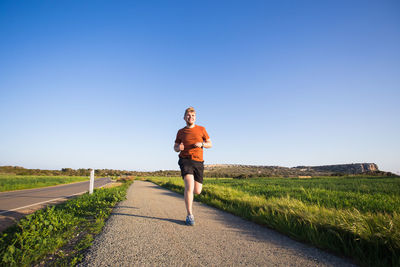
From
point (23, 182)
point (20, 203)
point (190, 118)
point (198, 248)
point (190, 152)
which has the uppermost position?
point (190, 118)

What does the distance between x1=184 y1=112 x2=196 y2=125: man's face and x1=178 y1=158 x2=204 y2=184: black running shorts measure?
0.75 m

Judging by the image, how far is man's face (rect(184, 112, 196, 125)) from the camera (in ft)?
11.8

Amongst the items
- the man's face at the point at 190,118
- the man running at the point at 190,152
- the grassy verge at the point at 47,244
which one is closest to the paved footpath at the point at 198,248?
the grassy verge at the point at 47,244

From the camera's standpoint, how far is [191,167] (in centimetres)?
343

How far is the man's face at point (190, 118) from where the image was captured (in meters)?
3.60

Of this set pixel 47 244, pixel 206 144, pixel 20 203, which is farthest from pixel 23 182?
pixel 206 144

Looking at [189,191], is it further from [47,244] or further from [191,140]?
[47,244]

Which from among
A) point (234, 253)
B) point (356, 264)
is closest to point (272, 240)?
point (234, 253)

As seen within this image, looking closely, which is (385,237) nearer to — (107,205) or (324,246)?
(324,246)

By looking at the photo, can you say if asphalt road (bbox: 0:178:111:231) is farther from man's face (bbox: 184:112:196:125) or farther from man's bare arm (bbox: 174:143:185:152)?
man's face (bbox: 184:112:196:125)

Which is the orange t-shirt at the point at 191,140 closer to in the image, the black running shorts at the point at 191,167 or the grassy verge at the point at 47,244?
the black running shorts at the point at 191,167

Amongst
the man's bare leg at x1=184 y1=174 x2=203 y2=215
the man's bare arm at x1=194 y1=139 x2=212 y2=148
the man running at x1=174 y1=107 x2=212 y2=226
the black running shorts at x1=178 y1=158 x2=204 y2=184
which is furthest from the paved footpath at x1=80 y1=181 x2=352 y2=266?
the man's bare arm at x1=194 y1=139 x2=212 y2=148

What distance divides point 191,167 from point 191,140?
1.69 ft

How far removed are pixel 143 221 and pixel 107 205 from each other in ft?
7.86
